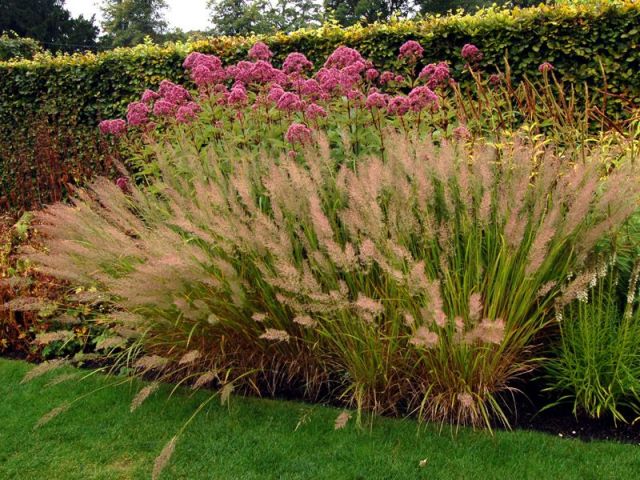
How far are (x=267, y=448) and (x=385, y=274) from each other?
1.07 m

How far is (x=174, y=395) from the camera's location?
155 inches

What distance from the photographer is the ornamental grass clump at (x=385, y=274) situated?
320 cm

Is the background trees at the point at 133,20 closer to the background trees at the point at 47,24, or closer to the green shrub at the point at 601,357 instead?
the background trees at the point at 47,24

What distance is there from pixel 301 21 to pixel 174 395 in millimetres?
44590

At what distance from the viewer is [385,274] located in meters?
3.43

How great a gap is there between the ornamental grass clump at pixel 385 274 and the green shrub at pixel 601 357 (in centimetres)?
14

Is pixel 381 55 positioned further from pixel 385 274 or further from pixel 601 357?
pixel 601 357

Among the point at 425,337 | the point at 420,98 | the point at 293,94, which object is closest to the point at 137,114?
the point at 293,94

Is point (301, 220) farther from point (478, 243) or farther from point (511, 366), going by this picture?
point (511, 366)

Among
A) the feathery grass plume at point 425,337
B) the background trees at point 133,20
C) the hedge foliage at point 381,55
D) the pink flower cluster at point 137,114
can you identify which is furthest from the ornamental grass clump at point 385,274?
the background trees at point 133,20

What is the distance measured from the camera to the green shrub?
3246 millimetres

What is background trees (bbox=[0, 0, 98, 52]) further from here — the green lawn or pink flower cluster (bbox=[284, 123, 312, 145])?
the green lawn

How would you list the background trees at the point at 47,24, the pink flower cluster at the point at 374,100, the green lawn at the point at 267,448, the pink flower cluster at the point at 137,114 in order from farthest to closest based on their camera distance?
the background trees at the point at 47,24 < the pink flower cluster at the point at 137,114 < the pink flower cluster at the point at 374,100 < the green lawn at the point at 267,448

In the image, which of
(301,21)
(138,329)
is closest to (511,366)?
(138,329)
